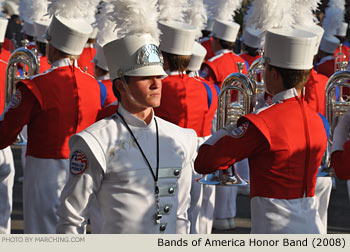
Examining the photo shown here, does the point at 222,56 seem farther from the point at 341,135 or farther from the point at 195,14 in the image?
the point at 341,135

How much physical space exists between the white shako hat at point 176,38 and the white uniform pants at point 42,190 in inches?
50.8

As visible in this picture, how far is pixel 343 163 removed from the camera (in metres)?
3.86

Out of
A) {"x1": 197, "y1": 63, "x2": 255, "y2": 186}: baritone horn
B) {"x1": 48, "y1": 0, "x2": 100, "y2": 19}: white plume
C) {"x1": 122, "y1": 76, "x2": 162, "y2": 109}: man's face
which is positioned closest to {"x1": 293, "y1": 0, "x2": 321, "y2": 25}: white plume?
{"x1": 197, "y1": 63, "x2": 255, "y2": 186}: baritone horn

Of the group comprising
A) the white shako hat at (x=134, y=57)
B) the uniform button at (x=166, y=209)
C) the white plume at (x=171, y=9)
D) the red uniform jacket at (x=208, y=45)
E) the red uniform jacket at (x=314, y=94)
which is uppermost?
the white shako hat at (x=134, y=57)

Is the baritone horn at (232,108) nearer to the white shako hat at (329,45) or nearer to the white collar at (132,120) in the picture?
the white collar at (132,120)

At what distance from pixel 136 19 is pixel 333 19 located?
807 centimetres

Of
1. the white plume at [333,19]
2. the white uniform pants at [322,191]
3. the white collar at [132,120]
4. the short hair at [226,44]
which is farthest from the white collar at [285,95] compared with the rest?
the white plume at [333,19]

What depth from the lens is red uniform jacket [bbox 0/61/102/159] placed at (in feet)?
16.4

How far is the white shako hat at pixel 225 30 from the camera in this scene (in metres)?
9.37

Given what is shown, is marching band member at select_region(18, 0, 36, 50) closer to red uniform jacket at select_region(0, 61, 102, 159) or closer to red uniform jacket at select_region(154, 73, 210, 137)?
red uniform jacket at select_region(154, 73, 210, 137)

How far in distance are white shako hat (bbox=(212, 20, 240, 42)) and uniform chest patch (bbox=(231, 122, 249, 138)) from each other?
222 inches

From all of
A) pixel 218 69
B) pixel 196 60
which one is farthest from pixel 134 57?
pixel 218 69

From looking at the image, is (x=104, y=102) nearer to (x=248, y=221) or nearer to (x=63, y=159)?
(x=63, y=159)

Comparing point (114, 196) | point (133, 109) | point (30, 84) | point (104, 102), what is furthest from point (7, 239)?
point (104, 102)
